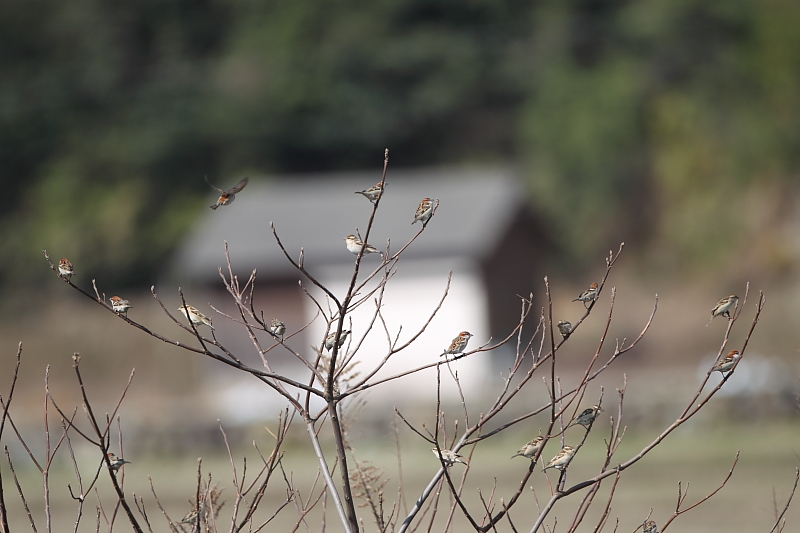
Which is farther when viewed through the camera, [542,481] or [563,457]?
[542,481]

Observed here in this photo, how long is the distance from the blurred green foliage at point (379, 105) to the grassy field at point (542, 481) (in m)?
19.3

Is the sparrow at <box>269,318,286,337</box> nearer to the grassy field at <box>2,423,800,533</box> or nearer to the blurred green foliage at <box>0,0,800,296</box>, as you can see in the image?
the grassy field at <box>2,423,800,533</box>

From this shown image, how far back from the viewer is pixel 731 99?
42812mm

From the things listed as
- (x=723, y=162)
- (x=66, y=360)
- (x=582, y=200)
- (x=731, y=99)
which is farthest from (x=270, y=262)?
(x=731, y=99)

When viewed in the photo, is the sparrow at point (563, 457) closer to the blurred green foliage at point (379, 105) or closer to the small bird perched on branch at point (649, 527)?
the small bird perched on branch at point (649, 527)

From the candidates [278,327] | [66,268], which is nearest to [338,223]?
[66,268]

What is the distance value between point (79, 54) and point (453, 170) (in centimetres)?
1816

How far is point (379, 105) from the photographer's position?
46.2 metres

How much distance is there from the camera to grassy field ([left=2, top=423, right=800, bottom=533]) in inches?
555

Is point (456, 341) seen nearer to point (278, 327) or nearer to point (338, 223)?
point (278, 327)

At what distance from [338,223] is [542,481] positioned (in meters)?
17.1

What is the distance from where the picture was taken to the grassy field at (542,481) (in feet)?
46.2

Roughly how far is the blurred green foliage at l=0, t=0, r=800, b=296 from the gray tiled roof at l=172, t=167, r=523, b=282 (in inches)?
335

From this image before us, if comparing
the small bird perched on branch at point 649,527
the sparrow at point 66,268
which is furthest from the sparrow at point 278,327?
the small bird perched on branch at point 649,527
